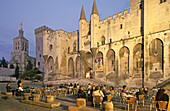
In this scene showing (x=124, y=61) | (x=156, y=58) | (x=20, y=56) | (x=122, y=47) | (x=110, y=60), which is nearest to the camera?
(x=156, y=58)

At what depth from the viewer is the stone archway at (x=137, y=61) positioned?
22.6m

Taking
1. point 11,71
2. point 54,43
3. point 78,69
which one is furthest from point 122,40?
point 11,71

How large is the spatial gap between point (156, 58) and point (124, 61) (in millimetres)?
5668

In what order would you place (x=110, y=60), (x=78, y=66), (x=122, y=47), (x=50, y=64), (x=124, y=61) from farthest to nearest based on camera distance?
(x=50, y=64)
(x=78, y=66)
(x=110, y=60)
(x=122, y=47)
(x=124, y=61)

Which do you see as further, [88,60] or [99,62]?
[88,60]

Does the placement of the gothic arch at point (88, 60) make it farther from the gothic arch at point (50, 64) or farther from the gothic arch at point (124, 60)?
the gothic arch at point (50, 64)

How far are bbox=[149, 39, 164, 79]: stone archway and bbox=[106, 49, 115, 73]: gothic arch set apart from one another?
7.17 metres

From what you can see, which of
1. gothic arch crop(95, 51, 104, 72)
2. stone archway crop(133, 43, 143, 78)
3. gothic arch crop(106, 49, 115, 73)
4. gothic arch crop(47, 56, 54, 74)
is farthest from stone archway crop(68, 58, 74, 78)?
stone archway crop(133, 43, 143, 78)

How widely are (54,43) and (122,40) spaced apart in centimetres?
1938

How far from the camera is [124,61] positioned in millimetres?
25078

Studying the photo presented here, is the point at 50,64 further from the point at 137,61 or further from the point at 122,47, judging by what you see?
the point at 137,61

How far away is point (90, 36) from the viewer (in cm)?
3097

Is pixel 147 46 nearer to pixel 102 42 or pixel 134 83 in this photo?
pixel 134 83

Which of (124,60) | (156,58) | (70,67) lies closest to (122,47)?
(124,60)
